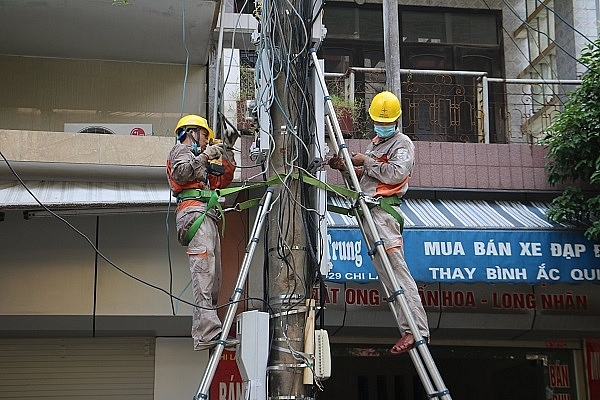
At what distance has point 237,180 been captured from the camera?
10305mm

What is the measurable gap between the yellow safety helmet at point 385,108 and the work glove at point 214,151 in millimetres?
1284

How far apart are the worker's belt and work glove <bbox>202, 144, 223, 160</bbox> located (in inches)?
11.3

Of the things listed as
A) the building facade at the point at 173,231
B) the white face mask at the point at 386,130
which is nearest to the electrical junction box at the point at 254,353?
the white face mask at the point at 386,130

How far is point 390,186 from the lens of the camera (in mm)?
6859

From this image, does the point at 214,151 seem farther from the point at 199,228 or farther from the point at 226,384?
the point at 226,384

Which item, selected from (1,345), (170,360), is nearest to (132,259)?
(170,360)

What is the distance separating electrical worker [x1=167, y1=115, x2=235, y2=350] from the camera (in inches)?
257

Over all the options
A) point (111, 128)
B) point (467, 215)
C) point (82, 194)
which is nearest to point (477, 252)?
point (467, 215)

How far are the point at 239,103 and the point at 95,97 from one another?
2.34 metres

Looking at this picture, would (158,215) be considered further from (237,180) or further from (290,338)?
(290,338)

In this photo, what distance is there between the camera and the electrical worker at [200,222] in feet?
21.4

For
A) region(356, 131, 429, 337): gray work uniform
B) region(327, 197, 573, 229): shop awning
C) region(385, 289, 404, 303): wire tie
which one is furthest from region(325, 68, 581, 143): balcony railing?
region(385, 289, 404, 303): wire tie

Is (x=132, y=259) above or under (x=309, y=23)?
Result: under

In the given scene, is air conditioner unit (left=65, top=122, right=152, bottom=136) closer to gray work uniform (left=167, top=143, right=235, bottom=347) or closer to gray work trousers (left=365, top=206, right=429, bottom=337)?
gray work uniform (left=167, top=143, right=235, bottom=347)
